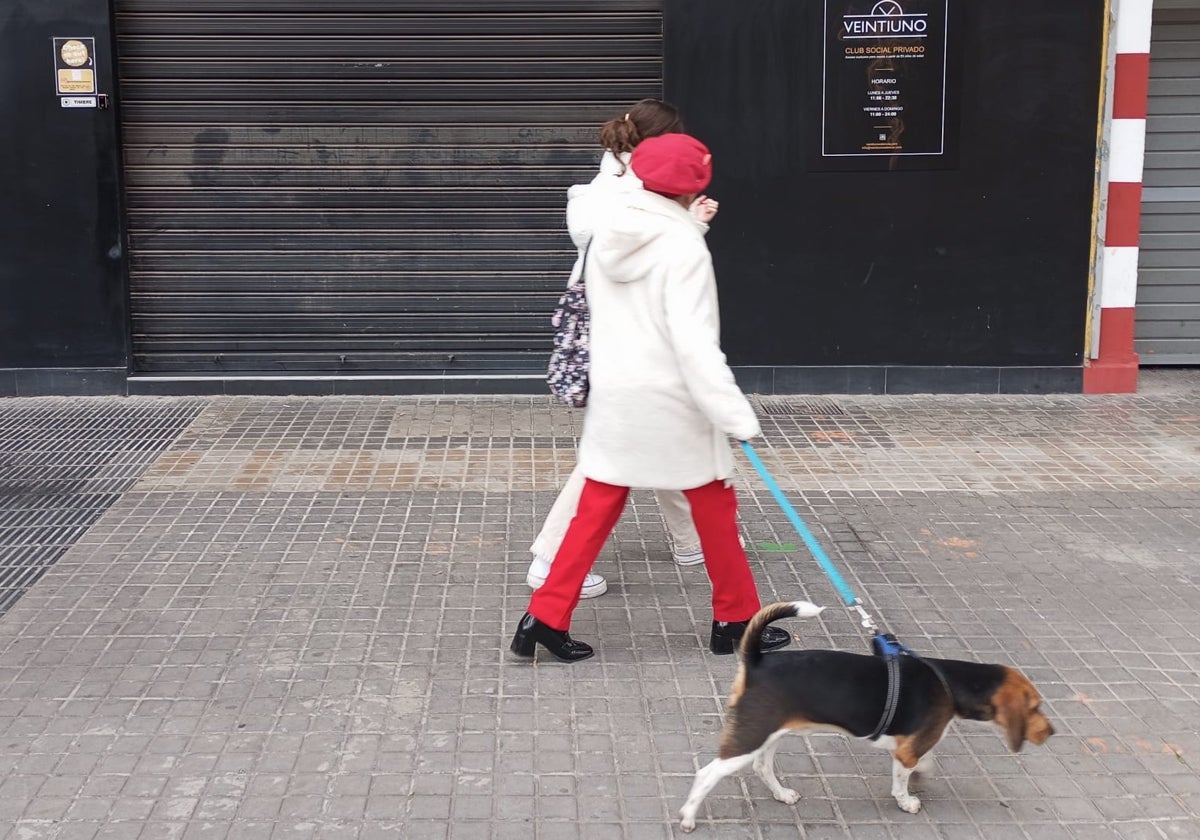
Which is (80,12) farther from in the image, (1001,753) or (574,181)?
(1001,753)

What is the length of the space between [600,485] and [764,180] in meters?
4.64

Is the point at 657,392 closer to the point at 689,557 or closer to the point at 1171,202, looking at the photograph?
the point at 689,557

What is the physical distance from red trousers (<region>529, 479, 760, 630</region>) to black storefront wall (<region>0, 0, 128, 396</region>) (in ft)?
17.3

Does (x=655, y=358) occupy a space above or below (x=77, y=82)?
below

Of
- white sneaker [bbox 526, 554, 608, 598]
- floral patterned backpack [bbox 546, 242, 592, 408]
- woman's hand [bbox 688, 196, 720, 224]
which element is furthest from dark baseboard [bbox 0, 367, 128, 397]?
woman's hand [bbox 688, 196, 720, 224]

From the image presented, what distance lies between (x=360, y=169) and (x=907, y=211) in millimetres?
3699

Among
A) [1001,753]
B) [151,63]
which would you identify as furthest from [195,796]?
[151,63]

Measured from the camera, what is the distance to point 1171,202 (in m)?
9.48

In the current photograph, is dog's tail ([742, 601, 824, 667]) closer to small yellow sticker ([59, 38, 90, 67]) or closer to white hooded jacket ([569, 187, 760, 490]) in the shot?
white hooded jacket ([569, 187, 760, 490])

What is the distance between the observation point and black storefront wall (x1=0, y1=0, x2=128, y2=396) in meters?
8.38

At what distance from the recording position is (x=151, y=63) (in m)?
8.57

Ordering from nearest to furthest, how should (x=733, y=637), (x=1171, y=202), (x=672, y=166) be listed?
(x=672, y=166) → (x=733, y=637) → (x=1171, y=202)

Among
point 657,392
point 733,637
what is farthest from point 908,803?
point 657,392

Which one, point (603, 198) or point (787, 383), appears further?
point (787, 383)
